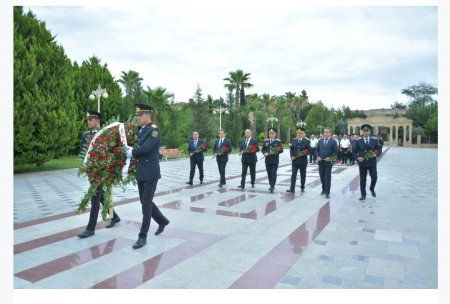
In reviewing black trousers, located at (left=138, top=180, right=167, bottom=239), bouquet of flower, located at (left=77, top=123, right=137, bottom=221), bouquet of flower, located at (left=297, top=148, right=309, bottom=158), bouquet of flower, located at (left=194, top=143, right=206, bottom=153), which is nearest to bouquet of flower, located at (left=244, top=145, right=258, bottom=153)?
bouquet of flower, located at (left=297, top=148, right=309, bottom=158)

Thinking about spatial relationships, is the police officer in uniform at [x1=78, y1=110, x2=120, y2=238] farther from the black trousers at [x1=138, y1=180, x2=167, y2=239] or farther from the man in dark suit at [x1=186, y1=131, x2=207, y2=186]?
the man in dark suit at [x1=186, y1=131, x2=207, y2=186]

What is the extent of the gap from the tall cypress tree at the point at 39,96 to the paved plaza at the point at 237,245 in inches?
236

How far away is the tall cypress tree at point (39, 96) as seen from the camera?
1396cm

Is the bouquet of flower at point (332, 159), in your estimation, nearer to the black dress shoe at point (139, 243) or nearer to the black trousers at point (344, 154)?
the black dress shoe at point (139, 243)

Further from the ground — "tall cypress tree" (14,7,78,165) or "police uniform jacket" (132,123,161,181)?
"tall cypress tree" (14,7,78,165)

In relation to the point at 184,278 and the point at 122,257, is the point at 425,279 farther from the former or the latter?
the point at 122,257

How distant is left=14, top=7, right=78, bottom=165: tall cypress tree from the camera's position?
13961 mm

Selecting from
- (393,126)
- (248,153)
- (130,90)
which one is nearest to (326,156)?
(248,153)

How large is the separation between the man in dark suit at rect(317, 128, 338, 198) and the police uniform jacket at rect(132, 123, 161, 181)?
220 inches

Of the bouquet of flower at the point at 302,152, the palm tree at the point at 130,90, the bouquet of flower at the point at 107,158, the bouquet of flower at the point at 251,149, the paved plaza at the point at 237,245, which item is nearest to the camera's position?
the paved plaza at the point at 237,245

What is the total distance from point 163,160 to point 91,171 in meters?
17.9

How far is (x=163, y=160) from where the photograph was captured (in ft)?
75.8

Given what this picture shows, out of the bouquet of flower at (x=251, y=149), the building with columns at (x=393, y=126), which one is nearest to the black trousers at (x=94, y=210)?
the bouquet of flower at (x=251, y=149)

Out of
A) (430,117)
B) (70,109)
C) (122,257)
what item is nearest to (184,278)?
(122,257)
